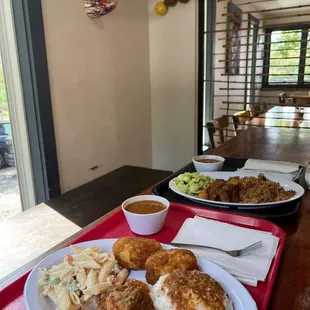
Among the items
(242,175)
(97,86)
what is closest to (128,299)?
(242,175)

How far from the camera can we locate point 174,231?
83cm

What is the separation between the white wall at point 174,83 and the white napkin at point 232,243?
218cm

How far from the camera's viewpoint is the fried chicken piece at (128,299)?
48 centimetres

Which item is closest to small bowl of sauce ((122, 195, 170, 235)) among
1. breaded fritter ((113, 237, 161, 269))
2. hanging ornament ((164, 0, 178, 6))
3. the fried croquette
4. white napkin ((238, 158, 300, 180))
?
breaded fritter ((113, 237, 161, 269))

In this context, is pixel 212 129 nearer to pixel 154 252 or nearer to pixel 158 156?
pixel 158 156

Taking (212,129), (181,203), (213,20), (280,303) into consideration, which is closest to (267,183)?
(181,203)

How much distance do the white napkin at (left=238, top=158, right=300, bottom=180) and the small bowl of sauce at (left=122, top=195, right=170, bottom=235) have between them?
545 millimetres

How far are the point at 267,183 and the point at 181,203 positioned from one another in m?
0.30

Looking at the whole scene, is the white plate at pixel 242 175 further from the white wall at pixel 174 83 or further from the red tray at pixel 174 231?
the white wall at pixel 174 83

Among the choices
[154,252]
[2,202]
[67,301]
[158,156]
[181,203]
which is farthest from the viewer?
[158,156]

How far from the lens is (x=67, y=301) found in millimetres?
536

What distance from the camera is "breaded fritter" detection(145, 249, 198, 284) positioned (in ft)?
1.95

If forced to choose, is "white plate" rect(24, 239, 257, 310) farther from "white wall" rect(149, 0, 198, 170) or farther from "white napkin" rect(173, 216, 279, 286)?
"white wall" rect(149, 0, 198, 170)

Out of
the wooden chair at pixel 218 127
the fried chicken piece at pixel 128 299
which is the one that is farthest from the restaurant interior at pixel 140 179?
the wooden chair at pixel 218 127
